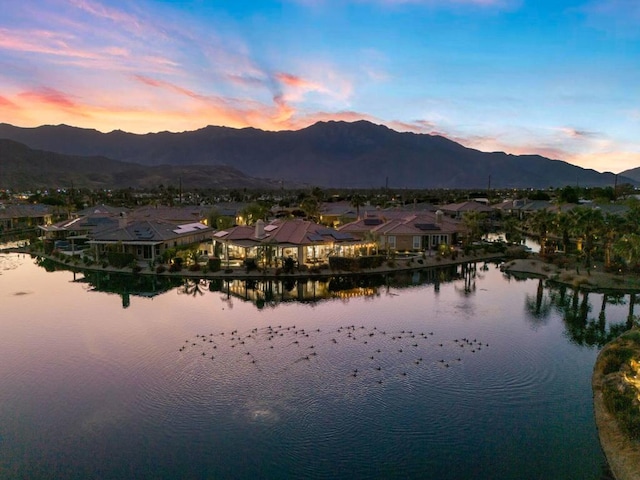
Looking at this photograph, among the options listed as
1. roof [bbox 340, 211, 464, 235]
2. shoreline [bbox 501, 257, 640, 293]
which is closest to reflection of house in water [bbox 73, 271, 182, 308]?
roof [bbox 340, 211, 464, 235]

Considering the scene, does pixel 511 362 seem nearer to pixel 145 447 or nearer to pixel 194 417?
pixel 194 417

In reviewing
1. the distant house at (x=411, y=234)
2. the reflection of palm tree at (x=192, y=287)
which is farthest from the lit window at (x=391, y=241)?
the reflection of palm tree at (x=192, y=287)

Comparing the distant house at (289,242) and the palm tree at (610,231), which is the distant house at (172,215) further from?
the palm tree at (610,231)

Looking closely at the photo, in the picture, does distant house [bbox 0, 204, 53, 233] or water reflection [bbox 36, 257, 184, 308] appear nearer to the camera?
water reflection [bbox 36, 257, 184, 308]

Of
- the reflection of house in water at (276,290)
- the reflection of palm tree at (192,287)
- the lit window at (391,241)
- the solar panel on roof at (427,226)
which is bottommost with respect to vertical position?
the reflection of palm tree at (192,287)

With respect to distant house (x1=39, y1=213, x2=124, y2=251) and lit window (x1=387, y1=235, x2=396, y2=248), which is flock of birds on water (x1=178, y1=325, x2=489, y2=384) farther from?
distant house (x1=39, y1=213, x2=124, y2=251)

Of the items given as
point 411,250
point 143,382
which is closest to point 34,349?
point 143,382

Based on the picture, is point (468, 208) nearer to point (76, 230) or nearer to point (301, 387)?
point (76, 230)
